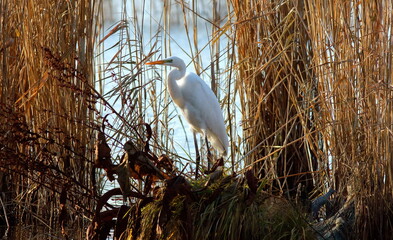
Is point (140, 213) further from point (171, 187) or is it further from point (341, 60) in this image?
point (341, 60)

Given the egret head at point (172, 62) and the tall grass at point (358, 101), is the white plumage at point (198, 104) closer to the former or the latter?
the egret head at point (172, 62)

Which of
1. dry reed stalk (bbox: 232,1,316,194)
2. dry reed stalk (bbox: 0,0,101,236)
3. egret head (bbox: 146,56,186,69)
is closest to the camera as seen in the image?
dry reed stalk (bbox: 0,0,101,236)

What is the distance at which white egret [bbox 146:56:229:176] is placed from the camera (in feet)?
12.1

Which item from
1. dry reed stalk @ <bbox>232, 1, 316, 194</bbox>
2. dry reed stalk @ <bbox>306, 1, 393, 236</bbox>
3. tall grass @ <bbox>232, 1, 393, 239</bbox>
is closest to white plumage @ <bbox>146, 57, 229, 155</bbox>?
dry reed stalk @ <bbox>232, 1, 316, 194</bbox>

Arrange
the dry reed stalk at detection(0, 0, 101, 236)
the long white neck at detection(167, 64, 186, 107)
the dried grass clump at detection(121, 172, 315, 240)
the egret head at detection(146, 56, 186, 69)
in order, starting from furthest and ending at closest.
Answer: the long white neck at detection(167, 64, 186, 107) < the egret head at detection(146, 56, 186, 69) < the dry reed stalk at detection(0, 0, 101, 236) < the dried grass clump at detection(121, 172, 315, 240)

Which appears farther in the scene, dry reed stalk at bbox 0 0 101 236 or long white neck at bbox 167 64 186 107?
long white neck at bbox 167 64 186 107

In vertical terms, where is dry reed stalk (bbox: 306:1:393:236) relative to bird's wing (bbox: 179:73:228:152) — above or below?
below

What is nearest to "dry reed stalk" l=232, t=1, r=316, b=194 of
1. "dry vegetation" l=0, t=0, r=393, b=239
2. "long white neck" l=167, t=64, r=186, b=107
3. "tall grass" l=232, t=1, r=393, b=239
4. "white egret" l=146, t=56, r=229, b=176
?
"dry vegetation" l=0, t=0, r=393, b=239

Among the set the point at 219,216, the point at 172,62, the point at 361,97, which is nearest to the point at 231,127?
the point at 219,216

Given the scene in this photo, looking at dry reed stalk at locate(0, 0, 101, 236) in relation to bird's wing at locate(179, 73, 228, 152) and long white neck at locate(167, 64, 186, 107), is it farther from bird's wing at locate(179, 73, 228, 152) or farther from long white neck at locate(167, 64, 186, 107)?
bird's wing at locate(179, 73, 228, 152)

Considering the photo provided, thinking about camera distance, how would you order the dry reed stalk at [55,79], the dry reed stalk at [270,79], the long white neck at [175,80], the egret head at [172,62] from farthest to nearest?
the long white neck at [175,80] → the egret head at [172,62] → the dry reed stalk at [270,79] → the dry reed stalk at [55,79]

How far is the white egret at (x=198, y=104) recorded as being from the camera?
3697 millimetres

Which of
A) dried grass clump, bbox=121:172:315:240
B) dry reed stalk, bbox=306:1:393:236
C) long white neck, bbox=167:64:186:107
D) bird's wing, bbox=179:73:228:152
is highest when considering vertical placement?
long white neck, bbox=167:64:186:107

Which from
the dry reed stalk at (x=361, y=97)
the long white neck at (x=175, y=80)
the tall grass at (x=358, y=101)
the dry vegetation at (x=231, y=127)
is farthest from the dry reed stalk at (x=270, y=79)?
the long white neck at (x=175, y=80)
